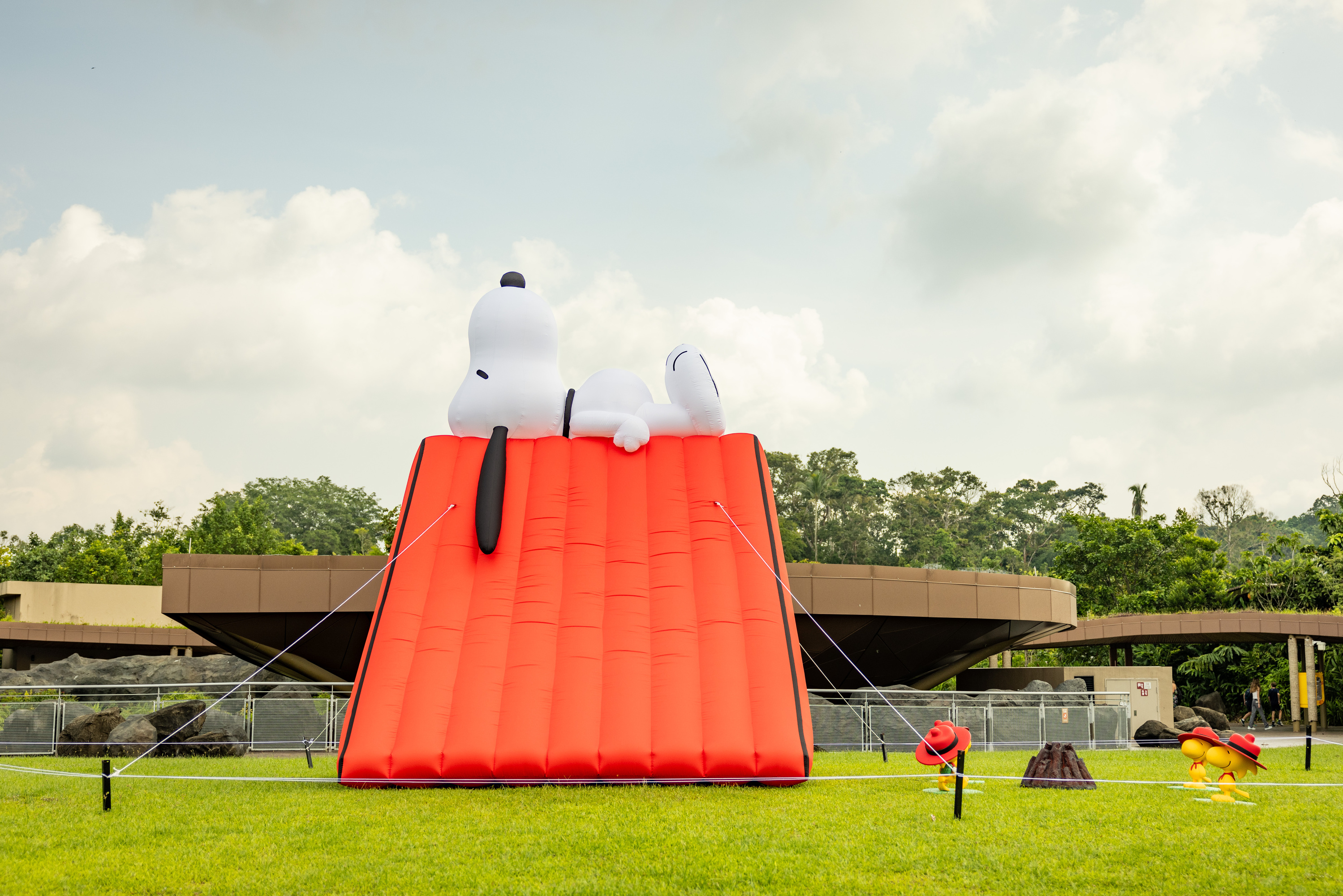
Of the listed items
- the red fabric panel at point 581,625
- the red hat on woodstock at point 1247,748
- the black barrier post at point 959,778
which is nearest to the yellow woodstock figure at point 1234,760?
the red hat on woodstock at point 1247,748

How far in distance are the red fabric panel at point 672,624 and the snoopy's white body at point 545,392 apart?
40 centimetres

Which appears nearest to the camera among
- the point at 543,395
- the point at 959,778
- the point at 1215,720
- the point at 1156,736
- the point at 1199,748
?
the point at 959,778

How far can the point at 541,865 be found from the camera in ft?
20.6

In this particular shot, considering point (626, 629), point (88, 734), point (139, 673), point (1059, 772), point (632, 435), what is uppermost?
point (632, 435)

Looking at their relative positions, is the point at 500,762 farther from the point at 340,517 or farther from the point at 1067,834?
the point at 340,517

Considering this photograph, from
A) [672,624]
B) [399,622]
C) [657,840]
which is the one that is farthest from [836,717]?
[657,840]

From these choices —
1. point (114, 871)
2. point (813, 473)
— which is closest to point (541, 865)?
point (114, 871)

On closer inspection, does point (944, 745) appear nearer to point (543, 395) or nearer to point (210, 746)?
point (543, 395)

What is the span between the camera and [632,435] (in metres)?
11.5

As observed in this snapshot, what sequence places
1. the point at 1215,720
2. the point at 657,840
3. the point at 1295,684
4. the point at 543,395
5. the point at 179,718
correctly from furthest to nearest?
the point at 1295,684 < the point at 1215,720 < the point at 179,718 < the point at 543,395 < the point at 657,840

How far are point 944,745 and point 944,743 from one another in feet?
0.07

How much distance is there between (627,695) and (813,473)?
179 feet

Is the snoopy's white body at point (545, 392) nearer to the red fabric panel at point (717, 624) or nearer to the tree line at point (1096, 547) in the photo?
the red fabric panel at point (717, 624)

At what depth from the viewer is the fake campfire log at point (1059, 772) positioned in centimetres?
980
